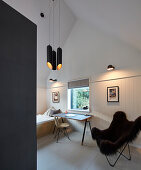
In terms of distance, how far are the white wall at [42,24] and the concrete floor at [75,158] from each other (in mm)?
2671

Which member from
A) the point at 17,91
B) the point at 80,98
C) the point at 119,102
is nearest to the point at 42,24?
the point at 80,98

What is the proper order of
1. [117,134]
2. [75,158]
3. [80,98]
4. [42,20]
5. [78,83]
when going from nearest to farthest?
1. [75,158]
2. [117,134]
3. [42,20]
4. [78,83]
5. [80,98]

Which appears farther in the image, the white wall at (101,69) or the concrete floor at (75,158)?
the white wall at (101,69)

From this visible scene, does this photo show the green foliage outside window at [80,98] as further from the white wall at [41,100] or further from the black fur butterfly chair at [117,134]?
the white wall at [41,100]

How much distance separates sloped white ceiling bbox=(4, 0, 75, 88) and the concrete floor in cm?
319

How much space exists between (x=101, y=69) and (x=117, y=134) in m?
2.03

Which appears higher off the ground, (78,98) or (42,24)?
(42,24)

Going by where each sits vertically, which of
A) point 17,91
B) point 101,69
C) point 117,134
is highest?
point 101,69

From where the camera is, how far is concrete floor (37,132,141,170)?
74.4 inches

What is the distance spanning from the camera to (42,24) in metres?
3.39

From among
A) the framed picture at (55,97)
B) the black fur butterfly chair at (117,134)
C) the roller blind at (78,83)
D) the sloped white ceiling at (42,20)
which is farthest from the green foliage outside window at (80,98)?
the sloped white ceiling at (42,20)

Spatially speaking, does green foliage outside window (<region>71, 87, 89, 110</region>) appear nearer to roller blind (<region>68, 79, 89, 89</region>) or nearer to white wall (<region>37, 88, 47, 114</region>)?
roller blind (<region>68, 79, 89, 89</region>)

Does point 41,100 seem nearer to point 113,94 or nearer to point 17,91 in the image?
point 113,94

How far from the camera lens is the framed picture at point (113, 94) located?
3.01m
